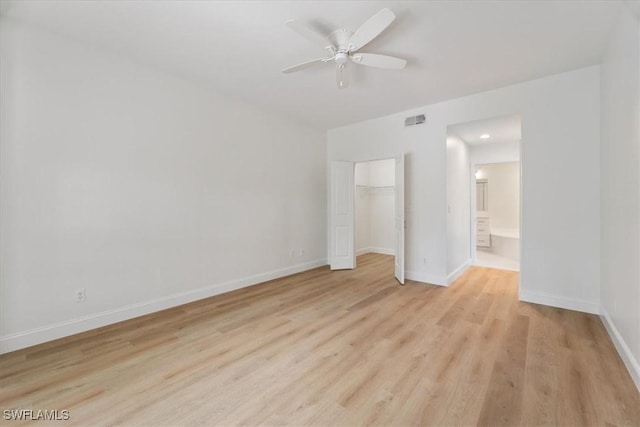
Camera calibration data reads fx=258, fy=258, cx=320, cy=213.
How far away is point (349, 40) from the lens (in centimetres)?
226

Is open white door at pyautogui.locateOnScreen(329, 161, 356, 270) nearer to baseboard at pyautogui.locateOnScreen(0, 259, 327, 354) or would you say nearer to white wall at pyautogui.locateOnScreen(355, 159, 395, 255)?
white wall at pyautogui.locateOnScreen(355, 159, 395, 255)

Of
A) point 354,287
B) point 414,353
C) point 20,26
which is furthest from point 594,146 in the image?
point 20,26

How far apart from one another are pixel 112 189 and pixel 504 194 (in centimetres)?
959

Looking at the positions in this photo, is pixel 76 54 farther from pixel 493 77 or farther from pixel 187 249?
pixel 493 77

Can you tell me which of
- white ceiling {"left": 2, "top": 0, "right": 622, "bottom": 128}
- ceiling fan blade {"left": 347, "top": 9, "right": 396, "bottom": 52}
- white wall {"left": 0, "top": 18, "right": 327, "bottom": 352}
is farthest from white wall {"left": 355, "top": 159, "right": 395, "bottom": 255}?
ceiling fan blade {"left": 347, "top": 9, "right": 396, "bottom": 52}

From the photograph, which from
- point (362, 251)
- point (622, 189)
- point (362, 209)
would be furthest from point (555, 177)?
point (362, 251)

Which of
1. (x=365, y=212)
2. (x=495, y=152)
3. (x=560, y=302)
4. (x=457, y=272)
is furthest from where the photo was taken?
(x=365, y=212)

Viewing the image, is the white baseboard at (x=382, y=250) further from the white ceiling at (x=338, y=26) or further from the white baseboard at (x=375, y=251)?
the white ceiling at (x=338, y=26)

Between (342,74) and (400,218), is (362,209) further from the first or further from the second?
(342,74)

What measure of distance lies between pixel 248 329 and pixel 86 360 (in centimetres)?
133

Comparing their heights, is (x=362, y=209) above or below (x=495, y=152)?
below

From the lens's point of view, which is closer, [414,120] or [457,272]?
[414,120]

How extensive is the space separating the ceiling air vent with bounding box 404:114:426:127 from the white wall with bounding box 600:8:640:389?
79.3 inches

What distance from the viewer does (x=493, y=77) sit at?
3268 millimetres
